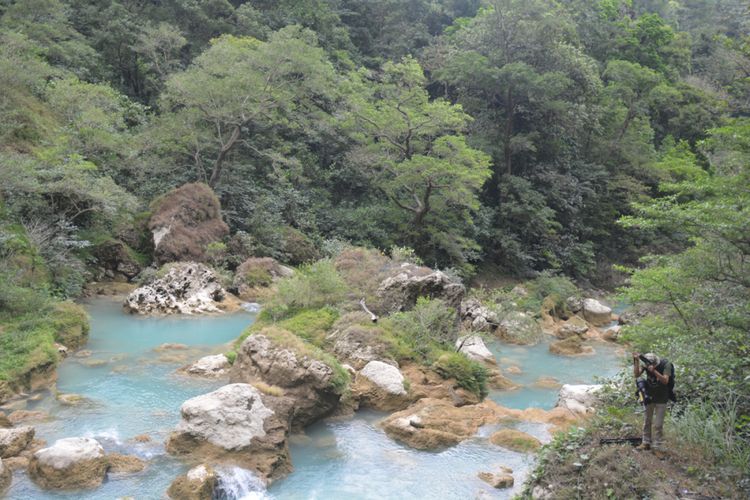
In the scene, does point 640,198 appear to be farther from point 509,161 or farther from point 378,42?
point 378,42

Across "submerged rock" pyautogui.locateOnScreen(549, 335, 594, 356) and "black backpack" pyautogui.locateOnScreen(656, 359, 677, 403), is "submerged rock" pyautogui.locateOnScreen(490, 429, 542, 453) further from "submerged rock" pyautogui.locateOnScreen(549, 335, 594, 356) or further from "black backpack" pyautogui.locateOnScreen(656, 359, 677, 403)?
"submerged rock" pyautogui.locateOnScreen(549, 335, 594, 356)

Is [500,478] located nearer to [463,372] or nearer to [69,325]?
[463,372]

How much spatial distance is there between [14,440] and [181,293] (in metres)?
10.9

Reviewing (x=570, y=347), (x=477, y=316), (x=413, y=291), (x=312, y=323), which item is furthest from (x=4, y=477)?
(x=570, y=347)

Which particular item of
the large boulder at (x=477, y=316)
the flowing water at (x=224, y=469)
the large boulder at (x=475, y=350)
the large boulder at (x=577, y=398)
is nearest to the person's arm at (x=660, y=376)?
the flowing water at (x=224, y=469)

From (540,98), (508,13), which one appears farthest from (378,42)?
(540,98)

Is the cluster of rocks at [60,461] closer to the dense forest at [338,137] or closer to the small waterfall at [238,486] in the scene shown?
the small waterfall at [238,486]

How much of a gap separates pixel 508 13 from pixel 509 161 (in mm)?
8102

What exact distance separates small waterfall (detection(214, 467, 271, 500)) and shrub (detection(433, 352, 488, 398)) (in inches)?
232

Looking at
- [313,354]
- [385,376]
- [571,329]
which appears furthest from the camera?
[571,329]

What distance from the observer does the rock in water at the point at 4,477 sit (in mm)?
7641

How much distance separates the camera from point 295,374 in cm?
1067

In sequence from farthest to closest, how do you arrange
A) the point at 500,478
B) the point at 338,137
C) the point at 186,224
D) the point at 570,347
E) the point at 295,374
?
Result: the point at 338,137 → the point at 186,224 → the point at 570,347 → the point at 295,374 → the point at 500,478

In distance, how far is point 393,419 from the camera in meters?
11.1
